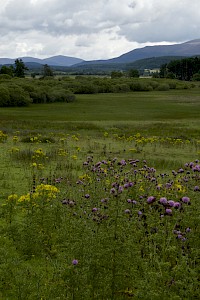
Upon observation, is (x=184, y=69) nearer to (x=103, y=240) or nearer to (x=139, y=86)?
(x=139, y=86)

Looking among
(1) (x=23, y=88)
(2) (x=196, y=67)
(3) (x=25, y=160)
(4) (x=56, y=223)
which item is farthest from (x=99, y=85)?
(4) (x=56, y=223)

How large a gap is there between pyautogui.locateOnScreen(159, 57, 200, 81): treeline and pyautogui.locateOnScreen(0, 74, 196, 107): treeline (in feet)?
100.0

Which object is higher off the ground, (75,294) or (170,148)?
(75,294)

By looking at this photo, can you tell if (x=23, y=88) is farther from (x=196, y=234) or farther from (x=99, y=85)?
(x=196, y=234)

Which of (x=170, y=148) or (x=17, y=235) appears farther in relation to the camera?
(x=170, y=148)

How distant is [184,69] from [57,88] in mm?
73038

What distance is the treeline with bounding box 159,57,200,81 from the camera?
5043 inches

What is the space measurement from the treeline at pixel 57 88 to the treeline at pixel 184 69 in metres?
30.5

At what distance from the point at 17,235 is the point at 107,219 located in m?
2.76

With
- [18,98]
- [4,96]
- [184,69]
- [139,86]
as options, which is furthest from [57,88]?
[184,69]

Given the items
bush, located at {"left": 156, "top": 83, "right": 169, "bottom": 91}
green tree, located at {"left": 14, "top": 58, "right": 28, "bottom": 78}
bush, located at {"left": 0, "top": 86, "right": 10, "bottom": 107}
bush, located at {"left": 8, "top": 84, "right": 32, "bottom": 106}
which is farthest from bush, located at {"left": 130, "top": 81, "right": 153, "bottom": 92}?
bush, located at {"left": 0, "top": 86, "right": 10, "bottom": 107}

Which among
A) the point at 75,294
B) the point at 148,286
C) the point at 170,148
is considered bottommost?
the point at 170,148

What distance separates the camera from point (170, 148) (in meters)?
23.6

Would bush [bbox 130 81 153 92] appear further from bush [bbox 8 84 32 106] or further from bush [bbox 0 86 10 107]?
bush [bbox 0 86 10 107]
